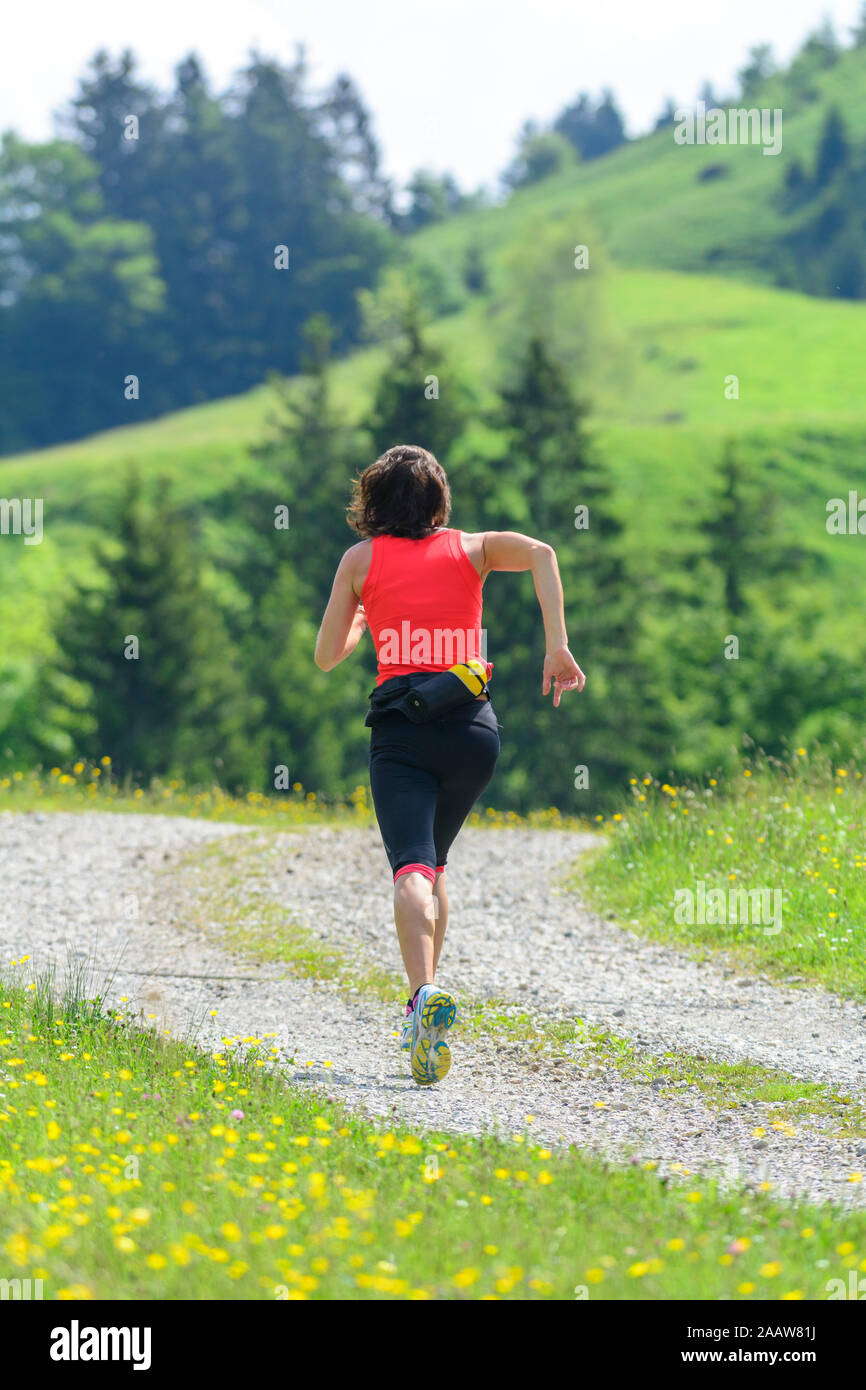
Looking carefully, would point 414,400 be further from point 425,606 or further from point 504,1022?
point 425,606

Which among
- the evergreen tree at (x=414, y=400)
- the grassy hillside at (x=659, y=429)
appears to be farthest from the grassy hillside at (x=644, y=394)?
the evergreen tree at (x=414, y=400)

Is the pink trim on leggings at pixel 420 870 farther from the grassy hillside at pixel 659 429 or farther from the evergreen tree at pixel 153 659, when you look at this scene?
the grassy hillside at pixel 659 429

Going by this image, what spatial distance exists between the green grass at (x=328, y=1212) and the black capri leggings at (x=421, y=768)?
1.12 m

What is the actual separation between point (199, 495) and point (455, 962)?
5551cm

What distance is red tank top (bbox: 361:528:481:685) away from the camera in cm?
531

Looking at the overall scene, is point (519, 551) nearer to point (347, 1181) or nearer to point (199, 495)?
point (347, 1181)

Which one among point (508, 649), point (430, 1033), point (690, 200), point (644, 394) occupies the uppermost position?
point (690, 200)

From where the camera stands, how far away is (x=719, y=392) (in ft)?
244

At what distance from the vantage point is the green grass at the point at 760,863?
807 centimetres

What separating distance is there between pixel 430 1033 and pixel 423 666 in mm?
1493

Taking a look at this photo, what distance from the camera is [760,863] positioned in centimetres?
948

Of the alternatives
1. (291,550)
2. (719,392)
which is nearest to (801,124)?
(719,392)

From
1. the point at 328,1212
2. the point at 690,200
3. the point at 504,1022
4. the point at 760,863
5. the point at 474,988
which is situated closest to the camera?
the point at 328,1212

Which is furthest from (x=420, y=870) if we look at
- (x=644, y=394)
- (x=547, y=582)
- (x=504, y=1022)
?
(x=644, y=394)
